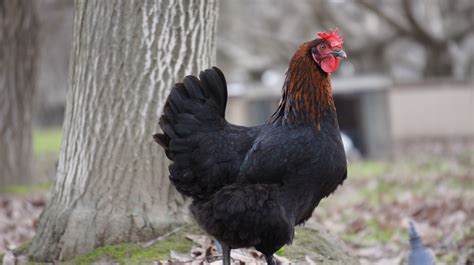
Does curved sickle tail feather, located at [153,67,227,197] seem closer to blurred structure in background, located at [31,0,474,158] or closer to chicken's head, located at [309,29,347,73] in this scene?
chicken's head, located at [309,29,347,73]

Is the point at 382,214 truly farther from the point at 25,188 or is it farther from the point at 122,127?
the point at 25,188

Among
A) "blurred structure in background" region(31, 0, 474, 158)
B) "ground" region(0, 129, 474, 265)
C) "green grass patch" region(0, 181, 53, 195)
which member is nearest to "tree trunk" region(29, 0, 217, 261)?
"ground" region(0, 129, 474, 265)

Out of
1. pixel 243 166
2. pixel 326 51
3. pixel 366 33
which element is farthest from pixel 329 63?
pixel 366 33

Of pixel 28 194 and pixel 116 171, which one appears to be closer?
pixel 116 171

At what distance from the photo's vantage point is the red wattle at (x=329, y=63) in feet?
14.3

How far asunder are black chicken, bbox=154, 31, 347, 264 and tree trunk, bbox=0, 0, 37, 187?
5.83 m

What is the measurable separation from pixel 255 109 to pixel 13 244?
10330 millimetres

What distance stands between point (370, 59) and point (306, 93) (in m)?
18.7

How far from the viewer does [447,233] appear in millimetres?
6621

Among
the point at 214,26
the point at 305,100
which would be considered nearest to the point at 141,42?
the point at 214,26

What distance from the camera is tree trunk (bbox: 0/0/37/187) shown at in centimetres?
927

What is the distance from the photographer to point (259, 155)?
4258 millimetres

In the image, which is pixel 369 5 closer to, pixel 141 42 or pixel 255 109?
pixel 255 109

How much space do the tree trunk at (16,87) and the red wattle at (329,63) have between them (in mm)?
6216
